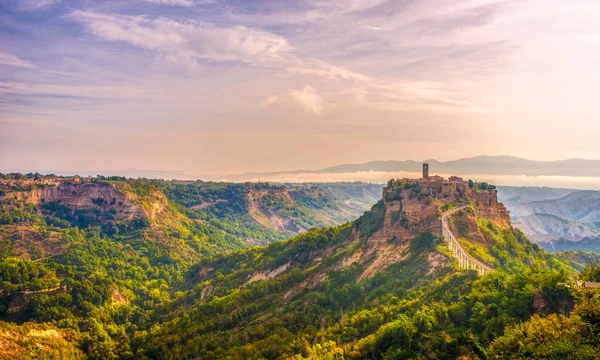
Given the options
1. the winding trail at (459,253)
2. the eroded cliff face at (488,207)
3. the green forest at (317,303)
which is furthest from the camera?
the eroded cliff face at (488,207)

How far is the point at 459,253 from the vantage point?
84.5m

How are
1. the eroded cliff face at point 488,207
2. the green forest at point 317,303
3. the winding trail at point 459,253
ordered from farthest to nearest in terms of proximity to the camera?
the eroded cliff face at point 488,207 → the winding trail at point 459,253 → the green forest at point 317,303

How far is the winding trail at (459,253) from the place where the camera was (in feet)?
255

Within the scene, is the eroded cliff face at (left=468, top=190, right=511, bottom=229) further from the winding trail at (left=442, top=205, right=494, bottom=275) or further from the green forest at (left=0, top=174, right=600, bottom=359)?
the winding trail at (left=442, top=205, right=494, bottom=275)

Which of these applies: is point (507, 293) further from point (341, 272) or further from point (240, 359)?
point (341, 272)

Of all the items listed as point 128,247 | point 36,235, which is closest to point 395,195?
point 128,247

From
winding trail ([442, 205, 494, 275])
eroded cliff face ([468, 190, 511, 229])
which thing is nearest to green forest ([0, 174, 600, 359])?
winding trail ([442, 205, 494, 275])

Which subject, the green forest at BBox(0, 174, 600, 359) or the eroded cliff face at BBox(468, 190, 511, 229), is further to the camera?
the eroded cliff face at BBox(468, 190, 511, 229)

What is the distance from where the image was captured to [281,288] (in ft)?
351

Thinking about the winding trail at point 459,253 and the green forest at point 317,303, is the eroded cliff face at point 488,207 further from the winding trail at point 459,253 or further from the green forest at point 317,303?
the winding trail at point 459,253

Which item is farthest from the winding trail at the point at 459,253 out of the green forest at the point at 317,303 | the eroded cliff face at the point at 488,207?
the eroded cliff face at the point at 488,207

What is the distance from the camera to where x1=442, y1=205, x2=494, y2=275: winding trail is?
3056 inches

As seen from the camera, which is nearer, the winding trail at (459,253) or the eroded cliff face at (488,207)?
the winding trail at (459,253)

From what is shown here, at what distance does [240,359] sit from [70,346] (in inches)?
1638
